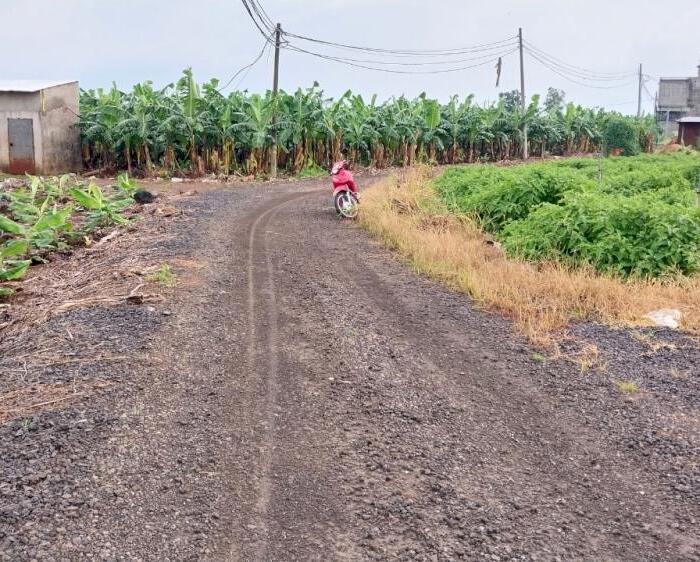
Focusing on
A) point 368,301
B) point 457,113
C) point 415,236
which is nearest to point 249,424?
point 368,301

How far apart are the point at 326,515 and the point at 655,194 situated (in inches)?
418

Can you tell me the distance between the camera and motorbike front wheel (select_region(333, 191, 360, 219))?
15.2 meters

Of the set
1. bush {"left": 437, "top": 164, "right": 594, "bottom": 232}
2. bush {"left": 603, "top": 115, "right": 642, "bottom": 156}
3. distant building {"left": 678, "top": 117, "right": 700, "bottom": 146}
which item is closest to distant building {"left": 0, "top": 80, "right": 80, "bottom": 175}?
bush {"left": 437, "top": 164, "right": 594, "bottom": 232}

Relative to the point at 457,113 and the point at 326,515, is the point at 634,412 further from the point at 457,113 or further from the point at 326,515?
the point at 457,113

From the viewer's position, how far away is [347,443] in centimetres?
477

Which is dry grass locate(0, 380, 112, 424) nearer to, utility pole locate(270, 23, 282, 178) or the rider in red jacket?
the rider in red jacket

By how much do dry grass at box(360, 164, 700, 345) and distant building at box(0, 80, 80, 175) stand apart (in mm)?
16625

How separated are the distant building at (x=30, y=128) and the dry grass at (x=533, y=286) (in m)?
16.6

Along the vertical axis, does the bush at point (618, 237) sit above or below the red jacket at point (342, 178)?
below

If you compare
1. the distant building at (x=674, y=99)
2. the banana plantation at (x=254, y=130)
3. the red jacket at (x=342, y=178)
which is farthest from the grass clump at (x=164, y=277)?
the distant building at (x=674, y=99)

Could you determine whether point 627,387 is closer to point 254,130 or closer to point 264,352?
point 264,352

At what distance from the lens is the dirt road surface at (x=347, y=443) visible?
12.2ft

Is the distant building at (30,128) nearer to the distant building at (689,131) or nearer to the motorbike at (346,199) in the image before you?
the motorbike at (346,199)

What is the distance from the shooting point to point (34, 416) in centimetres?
513
